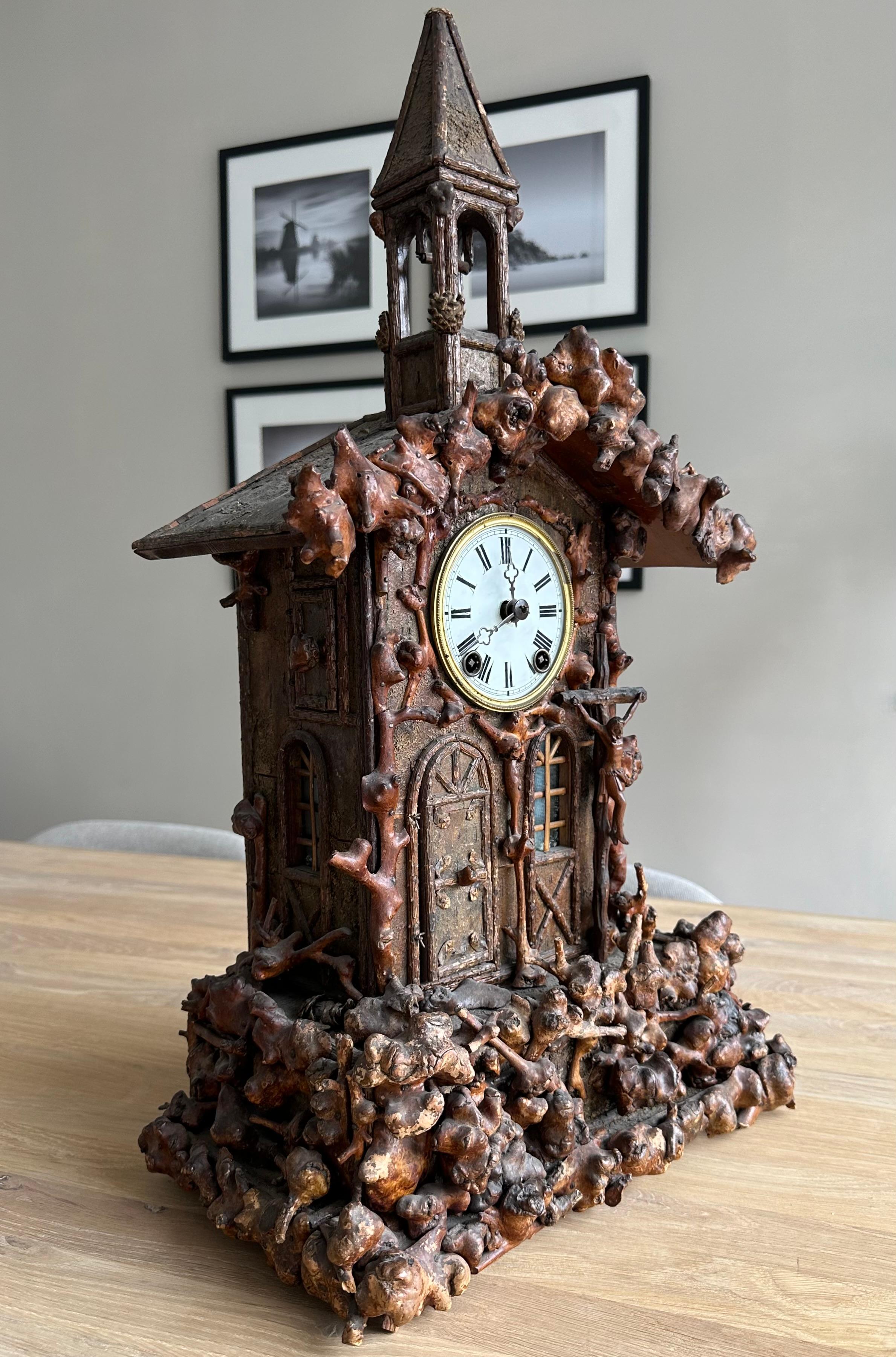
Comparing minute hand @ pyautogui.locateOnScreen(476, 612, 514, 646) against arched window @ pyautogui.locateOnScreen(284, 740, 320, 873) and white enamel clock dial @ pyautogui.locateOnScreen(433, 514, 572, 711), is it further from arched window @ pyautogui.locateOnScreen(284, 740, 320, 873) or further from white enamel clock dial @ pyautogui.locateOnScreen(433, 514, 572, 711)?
arched window @ pyautogui.locateOnScreen(284, 740, 320, 873)

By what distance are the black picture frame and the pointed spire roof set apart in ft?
7.27

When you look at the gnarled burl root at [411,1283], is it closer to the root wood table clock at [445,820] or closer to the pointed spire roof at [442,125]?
the root wood table clock at [445,820]

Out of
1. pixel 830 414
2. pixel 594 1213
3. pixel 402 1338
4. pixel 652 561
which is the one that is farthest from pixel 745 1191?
pixel 830 414

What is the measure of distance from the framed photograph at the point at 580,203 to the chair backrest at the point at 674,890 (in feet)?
6.87

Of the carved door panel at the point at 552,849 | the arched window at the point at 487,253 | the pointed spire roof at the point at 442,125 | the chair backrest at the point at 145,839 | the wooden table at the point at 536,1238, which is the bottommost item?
the wooden table at the point at 536,1238

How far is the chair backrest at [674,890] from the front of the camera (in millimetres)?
3574

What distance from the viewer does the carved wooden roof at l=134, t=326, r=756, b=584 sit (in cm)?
174

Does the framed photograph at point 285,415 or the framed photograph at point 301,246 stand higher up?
the framed photograph at point 301,246

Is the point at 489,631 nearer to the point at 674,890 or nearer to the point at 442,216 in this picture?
the point at 442,216

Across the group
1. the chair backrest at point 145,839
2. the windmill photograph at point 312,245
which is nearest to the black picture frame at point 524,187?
the windmill photograph at point 312,245

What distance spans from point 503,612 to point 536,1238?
1.10 meters

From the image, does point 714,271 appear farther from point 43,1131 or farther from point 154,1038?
point 43,1131

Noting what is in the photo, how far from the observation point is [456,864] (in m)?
2.03

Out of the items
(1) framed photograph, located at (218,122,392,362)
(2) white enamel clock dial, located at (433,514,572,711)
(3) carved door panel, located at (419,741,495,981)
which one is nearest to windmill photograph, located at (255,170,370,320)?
(1) framed photograph, located at (218,122,392,362)
